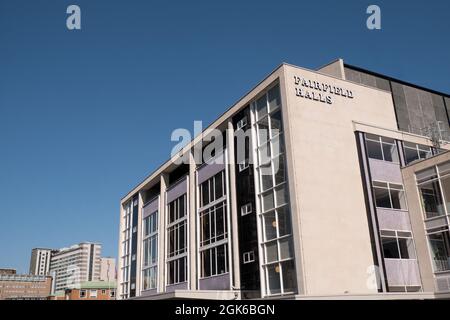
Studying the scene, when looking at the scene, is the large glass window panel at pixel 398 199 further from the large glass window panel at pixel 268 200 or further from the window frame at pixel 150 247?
the window frame at pixel 150 247

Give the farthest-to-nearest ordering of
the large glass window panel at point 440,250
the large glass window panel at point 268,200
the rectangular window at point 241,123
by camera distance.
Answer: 1. the rectangular window at point 241,123
2. the large glass window panel at point 268,200
3. the large glass window panel at point 440,250

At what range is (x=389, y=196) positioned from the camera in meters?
29.6

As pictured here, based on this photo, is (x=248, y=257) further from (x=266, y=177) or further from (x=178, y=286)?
(x=178, y=286)

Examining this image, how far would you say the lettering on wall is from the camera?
2875 cm

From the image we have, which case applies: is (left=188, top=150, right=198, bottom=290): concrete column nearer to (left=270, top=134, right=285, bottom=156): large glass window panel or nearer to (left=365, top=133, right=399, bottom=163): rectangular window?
(left=270, top=134, right=285, bottom=156): large glass window panel

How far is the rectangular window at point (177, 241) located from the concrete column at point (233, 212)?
343 inches

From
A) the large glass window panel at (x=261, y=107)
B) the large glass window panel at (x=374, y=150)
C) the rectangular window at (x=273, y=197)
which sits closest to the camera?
the rectangular window at (x=273, y=197)

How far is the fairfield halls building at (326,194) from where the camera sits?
84.3 ft

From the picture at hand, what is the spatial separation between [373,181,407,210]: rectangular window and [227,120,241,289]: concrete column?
10130 mm

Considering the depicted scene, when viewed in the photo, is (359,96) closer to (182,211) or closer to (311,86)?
(311,86)

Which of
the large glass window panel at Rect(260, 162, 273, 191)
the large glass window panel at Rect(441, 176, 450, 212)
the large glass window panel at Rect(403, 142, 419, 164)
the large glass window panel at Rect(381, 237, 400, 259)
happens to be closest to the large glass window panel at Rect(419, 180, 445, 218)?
the large glass window panel at Rect(441, 176, 450, 212)

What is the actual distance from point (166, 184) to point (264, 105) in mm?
20085

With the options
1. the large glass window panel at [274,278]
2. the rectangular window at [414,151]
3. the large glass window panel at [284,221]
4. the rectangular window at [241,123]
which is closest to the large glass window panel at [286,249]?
the large glass window panel at [284,221]
